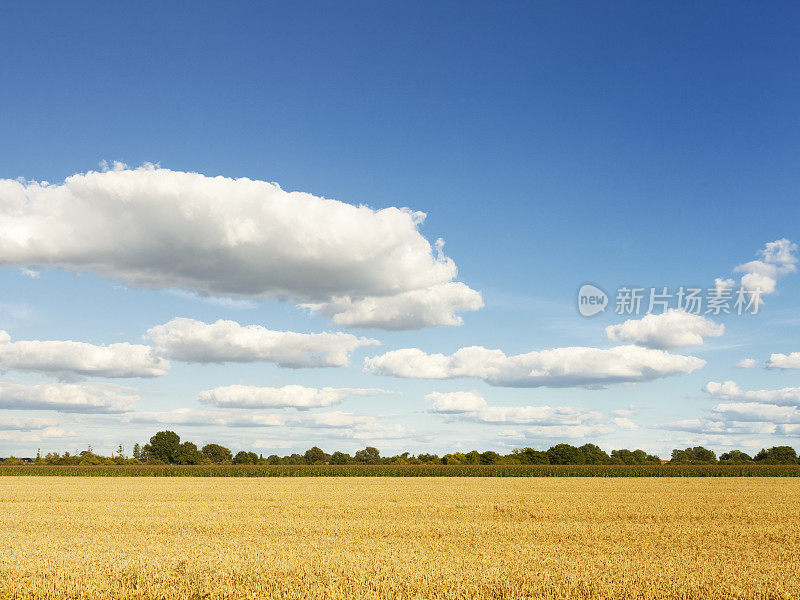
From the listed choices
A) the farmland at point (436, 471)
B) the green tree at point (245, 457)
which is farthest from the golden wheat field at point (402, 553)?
the green tree at point (245, 457)

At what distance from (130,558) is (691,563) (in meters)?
13.3

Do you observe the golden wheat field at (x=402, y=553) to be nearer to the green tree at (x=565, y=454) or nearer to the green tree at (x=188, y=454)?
the green tree at (x=565, y=454)

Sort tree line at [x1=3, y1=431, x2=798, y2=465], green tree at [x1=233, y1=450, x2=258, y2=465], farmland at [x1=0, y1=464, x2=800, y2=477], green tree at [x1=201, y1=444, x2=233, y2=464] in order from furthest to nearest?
green tree at [x1=201, y1=444, x2=233, y2=464] < green tree at [x1=233, y1=450, x2=258, y2=465] < tree line at [x1=3, y1=431, x2=798, y2=465] < farmland at [x1=0, y1=464, x2=800, y2=477]

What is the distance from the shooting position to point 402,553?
655 inches

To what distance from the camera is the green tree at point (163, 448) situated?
16462 cm

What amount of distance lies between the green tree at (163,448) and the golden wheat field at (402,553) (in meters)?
144

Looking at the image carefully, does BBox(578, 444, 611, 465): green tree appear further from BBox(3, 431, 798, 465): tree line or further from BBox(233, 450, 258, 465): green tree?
BBox(233, 450, 258, 465): green tree

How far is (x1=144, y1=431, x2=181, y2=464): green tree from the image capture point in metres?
165

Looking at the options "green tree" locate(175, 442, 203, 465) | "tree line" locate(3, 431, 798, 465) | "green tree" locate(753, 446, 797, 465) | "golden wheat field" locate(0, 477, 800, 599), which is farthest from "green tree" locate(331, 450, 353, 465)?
"golden wheat field" locate(0, 477, 800, 599)

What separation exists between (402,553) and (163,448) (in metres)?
163

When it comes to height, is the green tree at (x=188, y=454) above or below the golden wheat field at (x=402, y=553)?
below

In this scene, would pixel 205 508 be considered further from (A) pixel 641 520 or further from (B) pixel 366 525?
(A) pixel 641 520

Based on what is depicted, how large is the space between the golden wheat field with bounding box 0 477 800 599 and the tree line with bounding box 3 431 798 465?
10792 centimetres

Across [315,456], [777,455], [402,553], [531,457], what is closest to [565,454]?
[531,457]
